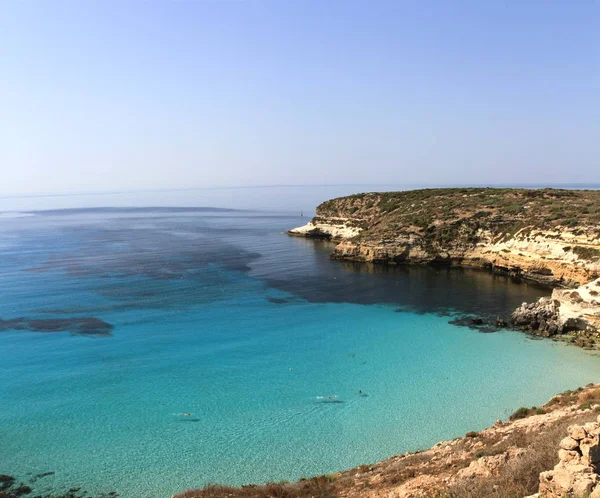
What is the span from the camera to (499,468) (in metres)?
11.6

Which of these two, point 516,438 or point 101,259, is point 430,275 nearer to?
point 516,438

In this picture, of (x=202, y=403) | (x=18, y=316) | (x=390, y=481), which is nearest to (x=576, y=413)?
(x=390, y=481)

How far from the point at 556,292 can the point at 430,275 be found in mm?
20654

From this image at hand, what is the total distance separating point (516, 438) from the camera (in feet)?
48.0

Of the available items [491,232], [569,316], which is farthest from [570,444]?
[491,232]

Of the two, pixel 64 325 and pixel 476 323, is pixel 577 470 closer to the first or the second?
pixel 476 323

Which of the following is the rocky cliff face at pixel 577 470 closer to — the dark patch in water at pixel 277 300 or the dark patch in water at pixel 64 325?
the dark patch in water at pixel 64 325

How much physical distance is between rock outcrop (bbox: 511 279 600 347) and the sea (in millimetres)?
1935

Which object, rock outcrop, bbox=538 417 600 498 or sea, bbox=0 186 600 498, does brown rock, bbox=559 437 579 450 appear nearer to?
rock outcrop, bbox=538 417 600 498

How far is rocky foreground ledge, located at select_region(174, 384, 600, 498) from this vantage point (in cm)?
905

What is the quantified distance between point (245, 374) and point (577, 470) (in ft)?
68.1

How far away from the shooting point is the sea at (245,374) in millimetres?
18984

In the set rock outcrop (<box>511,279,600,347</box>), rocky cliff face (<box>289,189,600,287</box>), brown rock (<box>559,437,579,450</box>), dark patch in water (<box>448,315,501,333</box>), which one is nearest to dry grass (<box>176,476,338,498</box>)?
brown rock (<box>559,437,579,450</box>)

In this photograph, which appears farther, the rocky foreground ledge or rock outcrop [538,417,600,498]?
the rocky foreground ledge
